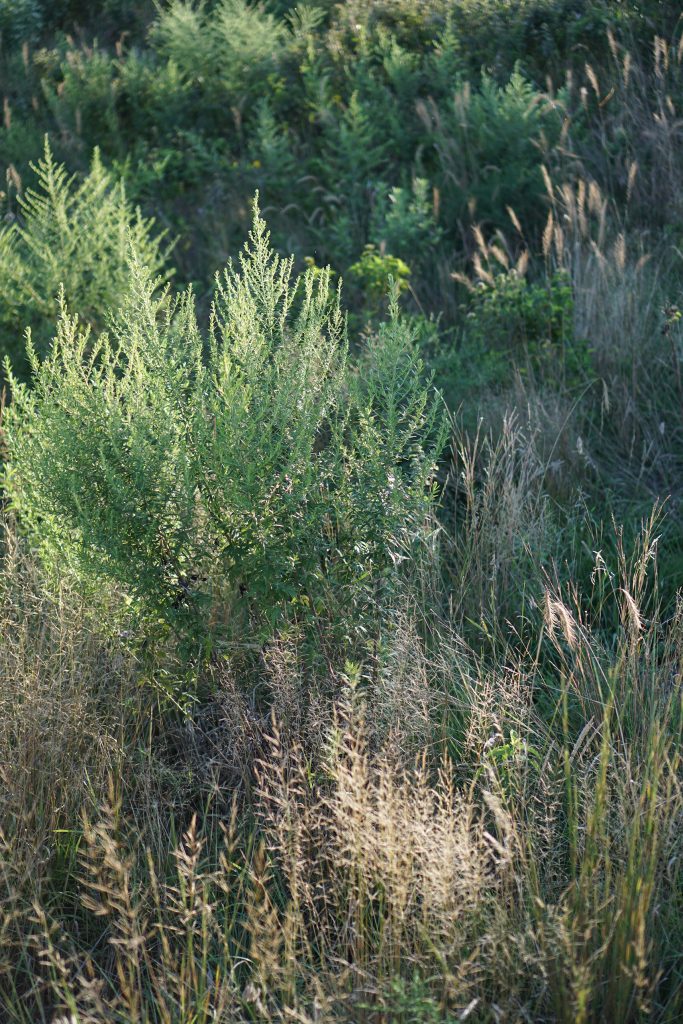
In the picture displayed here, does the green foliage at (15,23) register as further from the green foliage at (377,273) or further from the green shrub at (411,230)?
the green foliage at (377,273)

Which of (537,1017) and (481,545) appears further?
(481,545)

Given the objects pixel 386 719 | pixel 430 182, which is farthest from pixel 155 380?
pixel 430 182

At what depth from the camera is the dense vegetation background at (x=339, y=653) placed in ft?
7.20

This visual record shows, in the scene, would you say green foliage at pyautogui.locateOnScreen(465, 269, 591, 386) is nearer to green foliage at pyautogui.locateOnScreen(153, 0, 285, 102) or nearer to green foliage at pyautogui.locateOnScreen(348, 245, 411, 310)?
green foliage at pyautogui.locateOnScreen(348, 245, 411, 310)

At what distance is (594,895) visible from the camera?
215 cm

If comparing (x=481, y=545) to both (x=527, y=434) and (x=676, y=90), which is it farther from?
(x=676, y=90)

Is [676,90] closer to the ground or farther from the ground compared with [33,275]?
farther from the ground

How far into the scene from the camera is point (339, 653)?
301cm

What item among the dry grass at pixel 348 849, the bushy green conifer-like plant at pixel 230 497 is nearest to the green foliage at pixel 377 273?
the bushy green conifer-like plant at pixel 230 497

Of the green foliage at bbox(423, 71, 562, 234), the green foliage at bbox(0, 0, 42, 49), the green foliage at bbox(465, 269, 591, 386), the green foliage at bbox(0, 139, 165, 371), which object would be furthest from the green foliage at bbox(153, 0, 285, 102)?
the green foliage at bbox(465, 269, 591, 386)

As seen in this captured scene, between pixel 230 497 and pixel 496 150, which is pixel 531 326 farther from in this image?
pixel 230 497

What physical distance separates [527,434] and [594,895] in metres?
2.46

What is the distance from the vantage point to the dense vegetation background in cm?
220

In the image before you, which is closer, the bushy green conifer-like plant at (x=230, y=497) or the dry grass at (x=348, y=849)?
the dry grass at (x=348, y=849)
